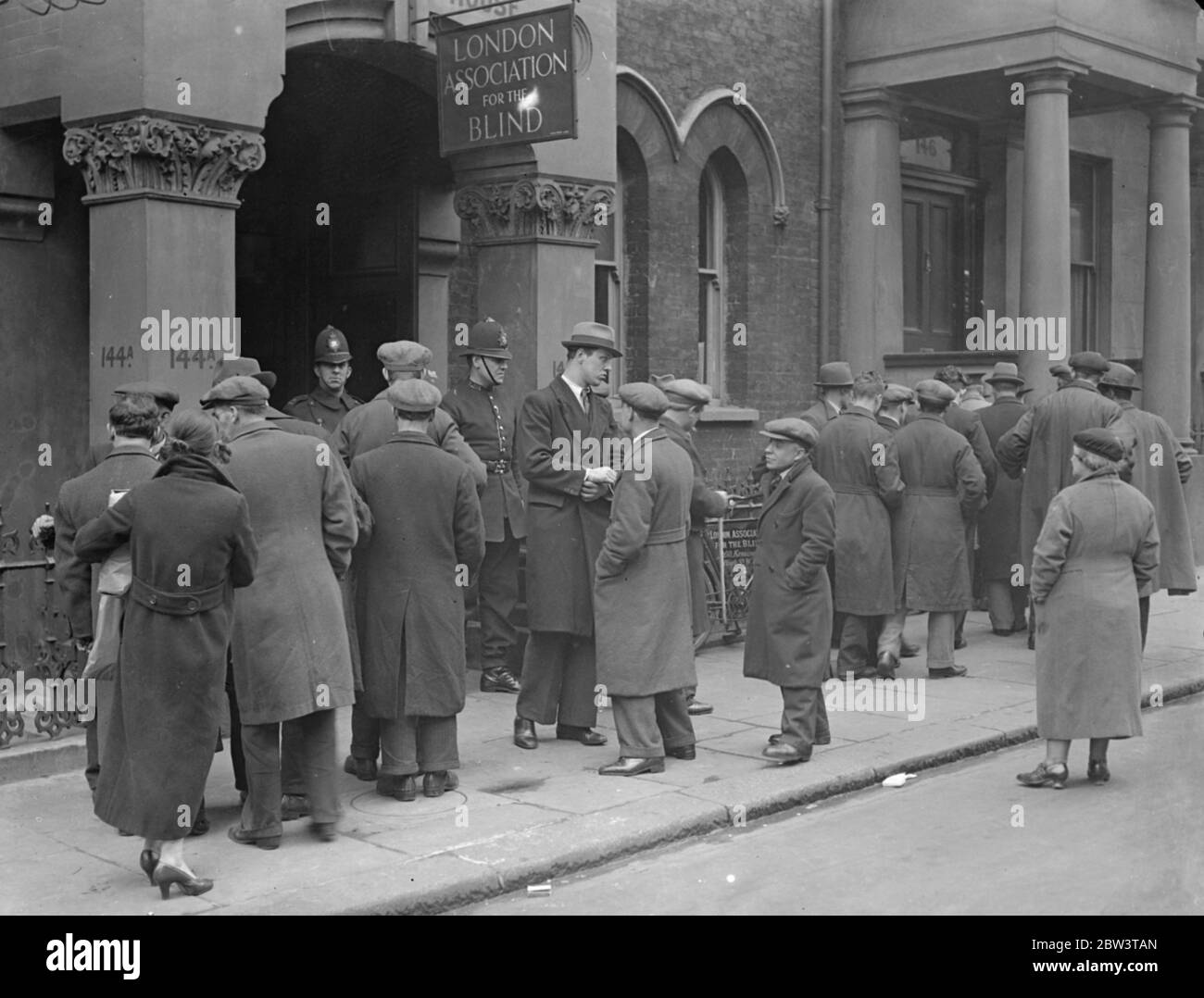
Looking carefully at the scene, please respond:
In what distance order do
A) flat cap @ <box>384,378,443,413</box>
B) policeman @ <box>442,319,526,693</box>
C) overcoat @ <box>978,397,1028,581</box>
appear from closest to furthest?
flat cap @ <box>384,378,443,413</box>
policeman @ <box>442,319,526,693</box>
overcoat @ <box>978,397,1028,581</box>

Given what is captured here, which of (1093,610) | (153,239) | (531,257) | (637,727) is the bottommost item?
(637,727)

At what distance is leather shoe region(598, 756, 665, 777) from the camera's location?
25.2 ft

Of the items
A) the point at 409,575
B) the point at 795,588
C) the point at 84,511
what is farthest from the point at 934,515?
the point at 84,511

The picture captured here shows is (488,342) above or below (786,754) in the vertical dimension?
above

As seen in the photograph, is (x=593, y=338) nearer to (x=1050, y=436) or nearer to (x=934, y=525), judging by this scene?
(x=934, y=525)

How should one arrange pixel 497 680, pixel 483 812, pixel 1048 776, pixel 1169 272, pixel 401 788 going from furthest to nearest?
Result: pixel 1169 272 → pixel 497 680 → pixel 1048 776 → pixel 401 788 → pixel 483 812

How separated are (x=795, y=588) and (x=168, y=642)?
3451 millimetres

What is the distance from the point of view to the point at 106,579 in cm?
615

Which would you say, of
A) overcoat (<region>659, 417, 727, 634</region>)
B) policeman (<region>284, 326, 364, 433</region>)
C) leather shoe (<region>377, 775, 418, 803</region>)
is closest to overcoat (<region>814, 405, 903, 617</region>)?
overcoat (<region>659, 417, 727, 634</region>)

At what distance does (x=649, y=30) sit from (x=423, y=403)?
8422 millimetres

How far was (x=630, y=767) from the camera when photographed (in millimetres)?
7695

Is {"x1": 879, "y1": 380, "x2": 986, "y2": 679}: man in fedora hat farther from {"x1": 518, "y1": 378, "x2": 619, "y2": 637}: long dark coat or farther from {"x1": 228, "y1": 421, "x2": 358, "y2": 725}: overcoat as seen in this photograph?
{"x1": 228, "y1": 421, "x2": 358, "y2": 725}: overcoat

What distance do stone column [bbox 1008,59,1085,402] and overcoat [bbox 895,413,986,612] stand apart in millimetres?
4725
